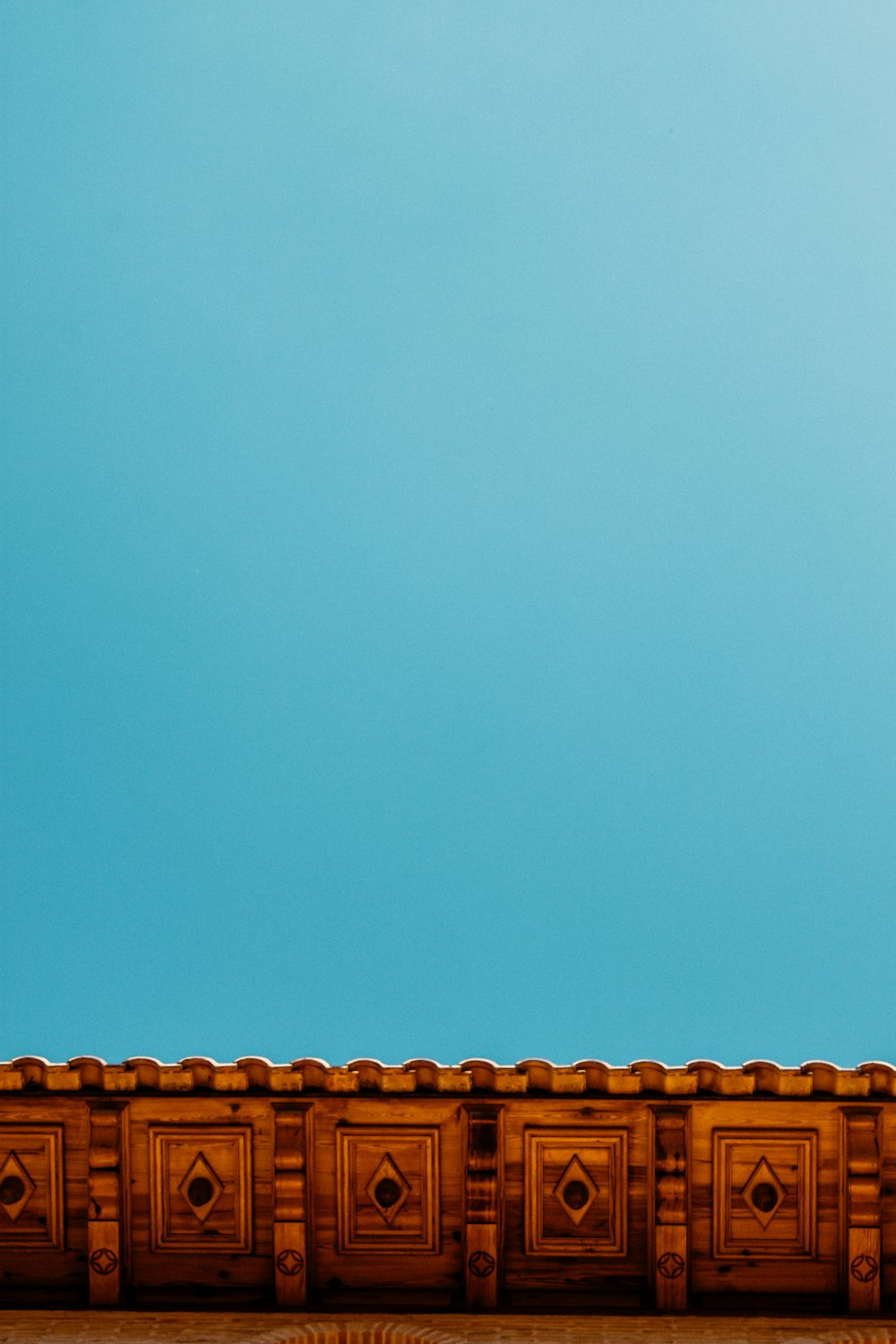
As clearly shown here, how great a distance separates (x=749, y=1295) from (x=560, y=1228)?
61.8 inches

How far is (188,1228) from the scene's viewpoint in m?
13.7

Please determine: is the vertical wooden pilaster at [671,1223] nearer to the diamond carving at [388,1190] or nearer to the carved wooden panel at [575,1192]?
the carved wooden panel at [575,1192]

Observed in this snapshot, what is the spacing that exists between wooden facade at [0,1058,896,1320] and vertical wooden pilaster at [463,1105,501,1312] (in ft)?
0.05

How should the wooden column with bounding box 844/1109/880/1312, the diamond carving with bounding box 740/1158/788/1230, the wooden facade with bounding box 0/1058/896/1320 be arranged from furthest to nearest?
the diamond carving with bounding box 740/1158/788/1230
the wooden facade with bounding box 0/1058/896/1320
the wooden column with bounding box 844/1109/880/1312

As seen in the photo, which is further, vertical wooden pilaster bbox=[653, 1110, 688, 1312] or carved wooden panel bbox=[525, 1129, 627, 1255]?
carved wooden panel bbox=[525, 1129, 627, 1255]

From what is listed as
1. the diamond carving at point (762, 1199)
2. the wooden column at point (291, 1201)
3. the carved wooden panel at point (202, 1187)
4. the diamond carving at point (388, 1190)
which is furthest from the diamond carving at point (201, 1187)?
the diamond carving at point (762, 1199)

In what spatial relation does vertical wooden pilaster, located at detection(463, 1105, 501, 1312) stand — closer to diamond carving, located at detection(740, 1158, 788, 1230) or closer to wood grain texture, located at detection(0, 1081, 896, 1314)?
wood grain texture, located at detection(0, 1081, 896, 1314)

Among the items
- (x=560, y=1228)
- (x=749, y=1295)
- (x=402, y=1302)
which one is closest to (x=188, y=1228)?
(x=402, y=1302)

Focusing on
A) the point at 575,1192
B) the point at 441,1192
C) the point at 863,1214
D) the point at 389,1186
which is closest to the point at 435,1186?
the point at 441,1192

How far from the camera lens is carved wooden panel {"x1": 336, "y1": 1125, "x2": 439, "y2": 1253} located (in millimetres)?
13578

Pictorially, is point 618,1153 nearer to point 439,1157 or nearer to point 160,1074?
point 439,1157

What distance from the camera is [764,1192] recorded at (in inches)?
533

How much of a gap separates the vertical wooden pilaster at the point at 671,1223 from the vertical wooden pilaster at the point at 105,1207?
427cm

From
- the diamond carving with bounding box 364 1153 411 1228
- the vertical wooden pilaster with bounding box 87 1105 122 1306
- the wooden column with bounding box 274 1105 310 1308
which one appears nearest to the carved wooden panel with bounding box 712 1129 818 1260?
the diamond carving with bounding box 364 1153 411 1228
